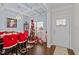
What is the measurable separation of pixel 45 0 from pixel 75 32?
67 centimetres

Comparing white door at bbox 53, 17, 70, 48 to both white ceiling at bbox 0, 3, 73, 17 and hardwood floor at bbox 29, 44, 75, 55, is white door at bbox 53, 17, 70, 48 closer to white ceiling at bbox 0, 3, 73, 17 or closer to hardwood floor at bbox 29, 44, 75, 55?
hardwood floor at bbox 29, 44, 75, 55

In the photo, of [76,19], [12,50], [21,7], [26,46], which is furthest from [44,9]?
A: [12,50]

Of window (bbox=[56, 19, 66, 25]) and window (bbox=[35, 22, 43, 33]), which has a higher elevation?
window (bbox=[56, 19, 66, 25])

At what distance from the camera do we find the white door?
206cm

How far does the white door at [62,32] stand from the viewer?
2.06 meters

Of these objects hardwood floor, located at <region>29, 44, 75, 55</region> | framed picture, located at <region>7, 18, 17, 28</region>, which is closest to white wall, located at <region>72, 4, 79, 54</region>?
hardwood floor, located at <region>29, 44, 75, 55</region>

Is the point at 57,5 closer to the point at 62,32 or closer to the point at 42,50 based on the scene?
the point at 62,32

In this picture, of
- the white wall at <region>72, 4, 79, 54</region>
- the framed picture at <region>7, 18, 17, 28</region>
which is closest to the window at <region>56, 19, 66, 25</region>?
the white wall at <region>72, 4, 79, 54</region>

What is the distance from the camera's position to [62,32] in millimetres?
2076

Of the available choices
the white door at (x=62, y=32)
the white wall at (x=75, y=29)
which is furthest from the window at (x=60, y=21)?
the white wall at (x=75, y=29)

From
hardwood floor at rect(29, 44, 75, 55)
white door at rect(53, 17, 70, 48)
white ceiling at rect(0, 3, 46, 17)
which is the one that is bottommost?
hardwood floor at rect(29, 44, 75, 55)

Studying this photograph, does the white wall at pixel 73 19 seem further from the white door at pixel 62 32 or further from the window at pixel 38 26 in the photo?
the window at pixel 38 26

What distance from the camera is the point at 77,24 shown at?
2059 mm
